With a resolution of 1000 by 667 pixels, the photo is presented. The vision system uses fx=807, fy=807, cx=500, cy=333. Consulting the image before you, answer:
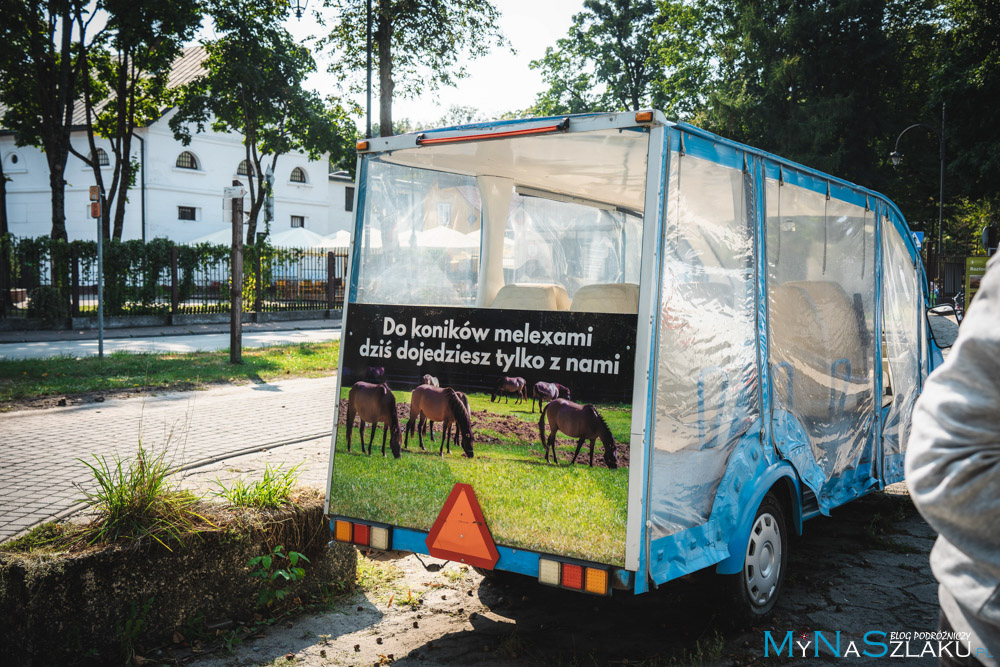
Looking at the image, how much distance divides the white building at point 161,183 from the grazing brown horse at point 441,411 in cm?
3815

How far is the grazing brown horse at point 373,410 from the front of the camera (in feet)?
13.9

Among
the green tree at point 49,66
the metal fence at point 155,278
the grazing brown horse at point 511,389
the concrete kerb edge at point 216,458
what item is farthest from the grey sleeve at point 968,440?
the green tree at point 49,66

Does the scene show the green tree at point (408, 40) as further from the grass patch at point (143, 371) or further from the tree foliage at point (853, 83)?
the tree foliage at point (853, 83)

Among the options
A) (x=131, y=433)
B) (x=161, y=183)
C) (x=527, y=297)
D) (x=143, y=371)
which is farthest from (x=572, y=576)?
(x=161, y=183)

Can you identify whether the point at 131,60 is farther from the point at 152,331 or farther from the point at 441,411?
the point at 441,411

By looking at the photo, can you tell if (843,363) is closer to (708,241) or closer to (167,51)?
(708,241)

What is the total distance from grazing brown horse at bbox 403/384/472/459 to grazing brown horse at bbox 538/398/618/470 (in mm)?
435

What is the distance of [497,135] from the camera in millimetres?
4062

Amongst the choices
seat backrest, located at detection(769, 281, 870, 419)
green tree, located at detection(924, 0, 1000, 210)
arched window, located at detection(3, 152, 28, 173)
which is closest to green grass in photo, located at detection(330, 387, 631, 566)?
seat backrest, located at detection(769, 281, 870, 419)

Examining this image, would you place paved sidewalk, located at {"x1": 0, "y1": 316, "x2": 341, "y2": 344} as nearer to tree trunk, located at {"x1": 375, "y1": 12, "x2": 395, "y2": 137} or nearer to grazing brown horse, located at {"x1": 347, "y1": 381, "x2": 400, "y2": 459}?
tree trunk, located at {"x1": 375, "y1": 12, "x2": 395, "y2": 137}

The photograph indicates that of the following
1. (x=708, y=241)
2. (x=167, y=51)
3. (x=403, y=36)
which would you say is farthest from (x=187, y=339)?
(x=708, y=241)

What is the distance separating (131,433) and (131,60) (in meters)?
24.3

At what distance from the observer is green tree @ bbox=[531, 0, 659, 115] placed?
139 feet

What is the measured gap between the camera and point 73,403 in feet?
33.1
